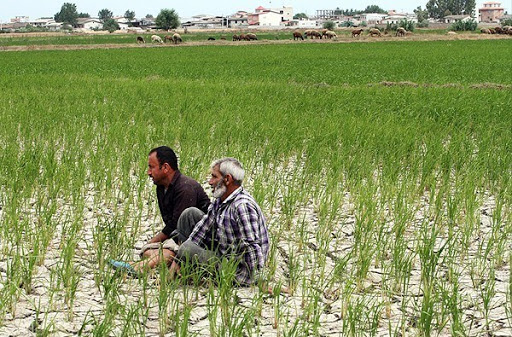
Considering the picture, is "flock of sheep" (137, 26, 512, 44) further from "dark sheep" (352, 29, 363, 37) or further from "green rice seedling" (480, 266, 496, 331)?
"green rice seedling" (480, 266, 496, 331)

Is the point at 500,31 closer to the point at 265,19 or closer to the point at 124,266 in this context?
the point at 124,266

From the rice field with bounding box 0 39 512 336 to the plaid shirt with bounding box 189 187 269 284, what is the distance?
0.17 m

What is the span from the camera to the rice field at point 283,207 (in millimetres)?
3680

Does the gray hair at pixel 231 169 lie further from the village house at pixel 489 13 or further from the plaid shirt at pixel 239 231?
the village house at pixel 489 13

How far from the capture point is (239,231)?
4.08m

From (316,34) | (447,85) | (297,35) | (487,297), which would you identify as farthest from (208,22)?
(487,297)

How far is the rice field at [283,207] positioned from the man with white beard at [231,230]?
0.52 feet

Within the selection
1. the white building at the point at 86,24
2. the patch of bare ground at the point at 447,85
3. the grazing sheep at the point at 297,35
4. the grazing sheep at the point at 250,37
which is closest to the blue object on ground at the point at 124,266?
the patch of bare ground at the point at 447,85

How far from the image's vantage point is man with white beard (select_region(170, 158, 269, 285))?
13.2 feet

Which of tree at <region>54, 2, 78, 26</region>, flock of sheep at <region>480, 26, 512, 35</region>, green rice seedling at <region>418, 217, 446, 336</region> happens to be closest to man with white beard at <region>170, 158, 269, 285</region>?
green rice seedling at <region>418, 217, 446, 336</region>

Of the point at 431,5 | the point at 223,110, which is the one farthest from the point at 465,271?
the point at 431,5

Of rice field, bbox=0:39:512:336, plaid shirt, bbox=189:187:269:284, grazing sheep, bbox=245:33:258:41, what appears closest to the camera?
rice field, bbox=0:39:512:336

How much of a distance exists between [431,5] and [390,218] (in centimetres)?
14454

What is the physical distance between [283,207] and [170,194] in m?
1.23
